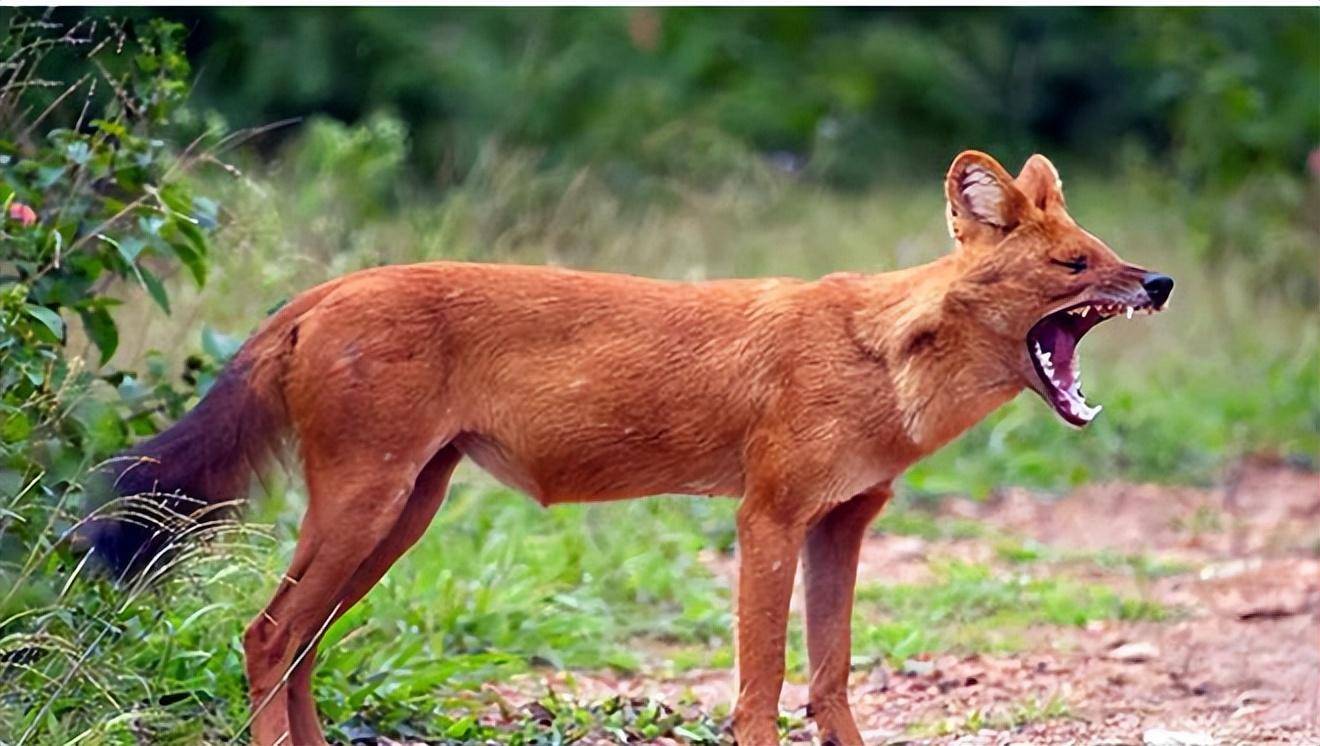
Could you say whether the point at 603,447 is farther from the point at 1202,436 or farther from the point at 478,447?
the point at 1202,436

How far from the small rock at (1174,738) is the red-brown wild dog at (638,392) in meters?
1.10

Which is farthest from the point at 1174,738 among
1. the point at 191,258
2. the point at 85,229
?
the point at 85,229

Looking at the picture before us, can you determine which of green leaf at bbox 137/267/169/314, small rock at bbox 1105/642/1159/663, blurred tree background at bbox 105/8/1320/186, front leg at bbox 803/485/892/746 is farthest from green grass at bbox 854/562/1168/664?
blurred tree background at bbox 105/8/1320/186

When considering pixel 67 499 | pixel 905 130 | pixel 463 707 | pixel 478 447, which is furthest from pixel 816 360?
pixel 905 130

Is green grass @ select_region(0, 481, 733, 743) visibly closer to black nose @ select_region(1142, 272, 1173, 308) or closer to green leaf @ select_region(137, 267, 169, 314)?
green leaf @ select_region(137, 267, 169, 314)

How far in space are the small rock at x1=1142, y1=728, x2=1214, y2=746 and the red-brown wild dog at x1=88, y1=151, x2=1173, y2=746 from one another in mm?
1097

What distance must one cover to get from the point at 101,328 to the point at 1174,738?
3.19 m

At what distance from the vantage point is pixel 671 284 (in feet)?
18.5

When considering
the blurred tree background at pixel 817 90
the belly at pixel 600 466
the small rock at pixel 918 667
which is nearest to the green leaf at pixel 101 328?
the belly at pixel 600 466

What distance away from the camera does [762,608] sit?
533 cm

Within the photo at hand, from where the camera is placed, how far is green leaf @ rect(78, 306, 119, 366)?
19.2ft

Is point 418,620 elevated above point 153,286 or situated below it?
below

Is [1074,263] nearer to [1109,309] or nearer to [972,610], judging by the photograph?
[1109,309]

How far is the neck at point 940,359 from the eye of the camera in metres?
5.39
